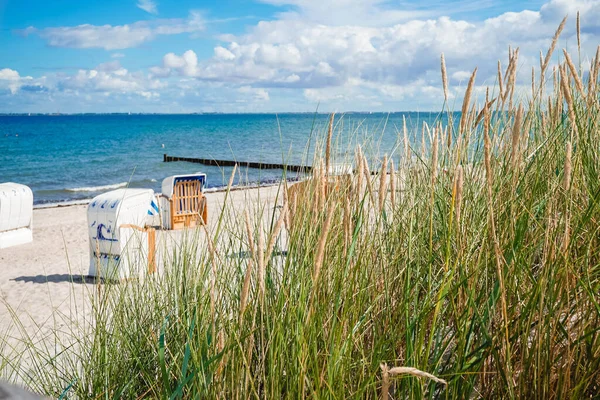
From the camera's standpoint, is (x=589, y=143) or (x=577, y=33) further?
(x=577, y=33)

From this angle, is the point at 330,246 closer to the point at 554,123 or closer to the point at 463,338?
the point at 463,338

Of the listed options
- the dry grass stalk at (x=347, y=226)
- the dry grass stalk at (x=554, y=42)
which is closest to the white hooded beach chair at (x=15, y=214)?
the dry grass stalk at (x=554, y=42)

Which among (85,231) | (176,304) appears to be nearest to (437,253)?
(176,304)

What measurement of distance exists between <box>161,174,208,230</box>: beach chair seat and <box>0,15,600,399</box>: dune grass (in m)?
9.09

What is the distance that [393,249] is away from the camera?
204 centimetres

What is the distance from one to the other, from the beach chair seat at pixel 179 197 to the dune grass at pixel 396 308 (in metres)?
9.09

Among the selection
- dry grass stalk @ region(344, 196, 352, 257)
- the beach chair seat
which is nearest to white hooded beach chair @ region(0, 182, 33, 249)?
the beach chair seat

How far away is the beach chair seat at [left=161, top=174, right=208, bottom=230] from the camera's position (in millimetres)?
11203

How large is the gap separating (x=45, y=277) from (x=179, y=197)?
572 cm

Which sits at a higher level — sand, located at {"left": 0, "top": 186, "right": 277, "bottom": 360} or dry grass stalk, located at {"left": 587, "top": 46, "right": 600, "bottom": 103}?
dry grass stalk, located at {"left": 587, "top": 46, "right": 600, "bottom": 103}

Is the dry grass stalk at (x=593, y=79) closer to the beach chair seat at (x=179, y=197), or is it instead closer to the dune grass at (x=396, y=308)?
the dune grass at (x=396, y=308)

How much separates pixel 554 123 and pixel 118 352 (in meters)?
2.15

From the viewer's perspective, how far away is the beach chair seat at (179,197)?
11.2 metres

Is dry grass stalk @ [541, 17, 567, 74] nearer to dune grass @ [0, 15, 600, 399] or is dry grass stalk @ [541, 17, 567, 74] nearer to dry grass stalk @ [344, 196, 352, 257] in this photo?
dune grass @ [0, 15, 600, 399]
